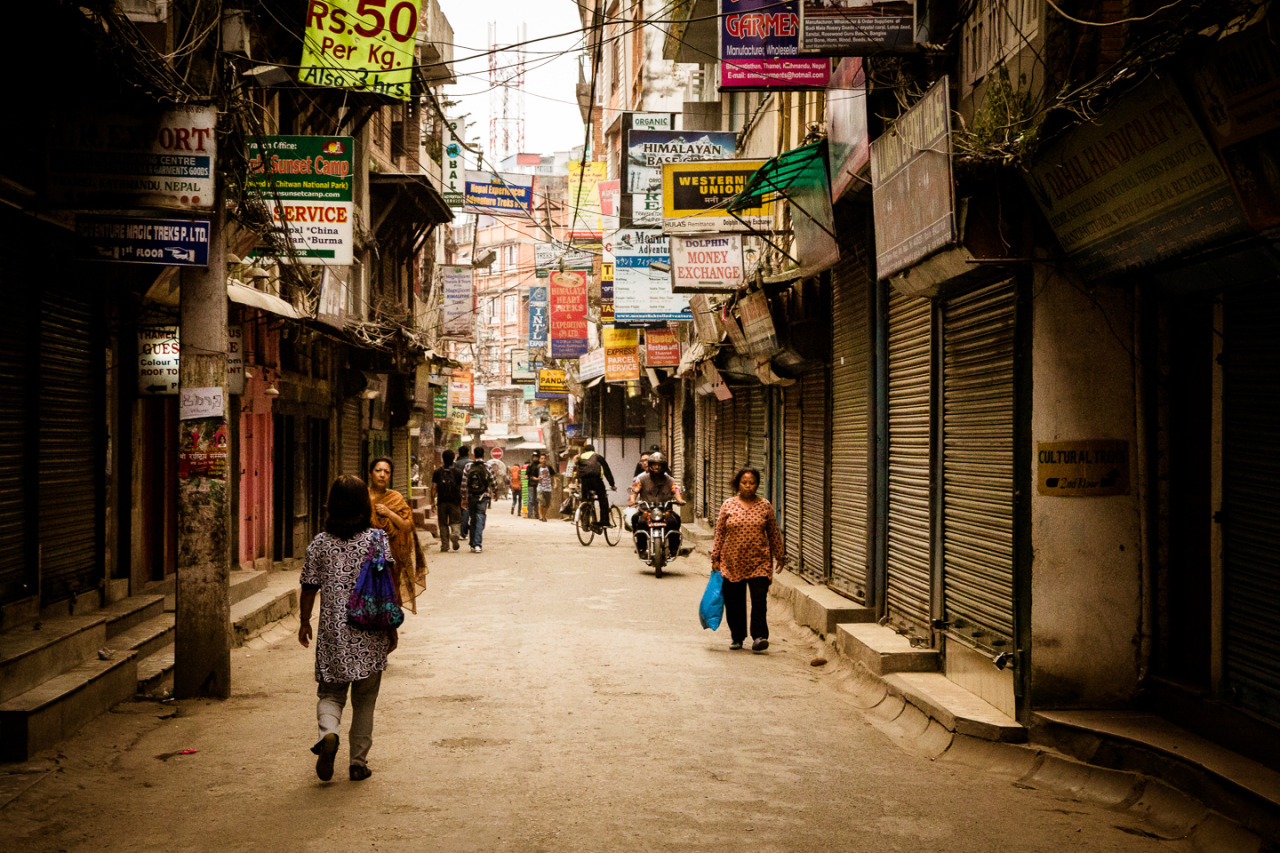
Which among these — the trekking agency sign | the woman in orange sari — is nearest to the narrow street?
the woman in orange sari

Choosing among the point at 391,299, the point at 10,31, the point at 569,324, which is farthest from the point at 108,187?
the point at 569,324

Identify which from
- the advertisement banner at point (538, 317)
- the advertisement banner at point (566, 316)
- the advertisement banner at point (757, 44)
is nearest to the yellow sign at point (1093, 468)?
the advertisement banner at point (757, 44)

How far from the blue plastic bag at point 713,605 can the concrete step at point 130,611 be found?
209 inches

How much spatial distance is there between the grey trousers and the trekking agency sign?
7008mm

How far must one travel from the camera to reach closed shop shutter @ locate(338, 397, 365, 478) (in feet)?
73.2

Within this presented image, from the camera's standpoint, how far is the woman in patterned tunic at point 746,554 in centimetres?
1102

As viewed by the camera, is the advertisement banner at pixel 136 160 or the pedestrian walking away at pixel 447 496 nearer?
the advertisement banner at pixel 136 160

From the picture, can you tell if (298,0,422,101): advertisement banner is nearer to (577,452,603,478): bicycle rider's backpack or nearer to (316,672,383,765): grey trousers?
(316,672,383,765): grey trousers

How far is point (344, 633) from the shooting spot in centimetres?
625

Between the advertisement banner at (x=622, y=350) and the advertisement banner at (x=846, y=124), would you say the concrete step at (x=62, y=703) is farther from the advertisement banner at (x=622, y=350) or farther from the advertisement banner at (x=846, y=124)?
the advertisement banner at (x=622, y=350)

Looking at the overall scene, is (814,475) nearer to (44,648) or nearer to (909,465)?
(909,465)

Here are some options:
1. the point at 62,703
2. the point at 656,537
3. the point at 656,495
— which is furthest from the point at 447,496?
the point at 62,703

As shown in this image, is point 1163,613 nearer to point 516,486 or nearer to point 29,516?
point 29,516

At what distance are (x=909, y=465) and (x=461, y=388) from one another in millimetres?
40714
